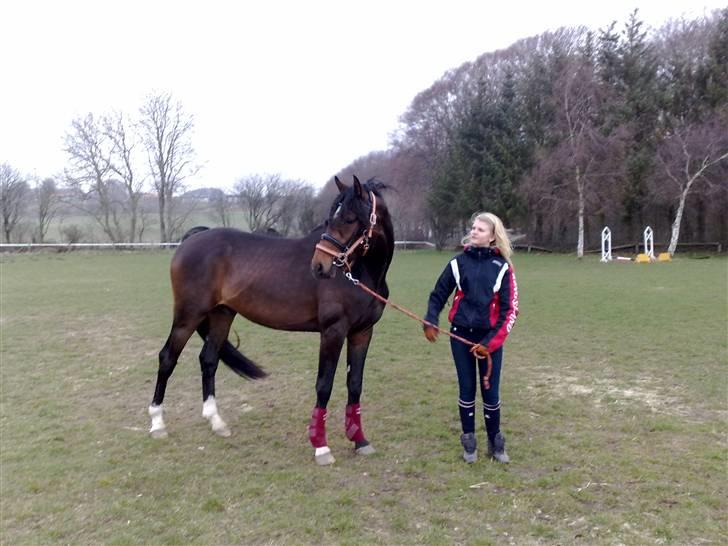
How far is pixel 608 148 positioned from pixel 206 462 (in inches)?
1222

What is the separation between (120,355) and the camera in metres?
8.42

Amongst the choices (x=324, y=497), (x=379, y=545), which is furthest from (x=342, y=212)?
(x=379, y=545)

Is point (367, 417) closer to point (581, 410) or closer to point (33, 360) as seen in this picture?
point (581, 410)

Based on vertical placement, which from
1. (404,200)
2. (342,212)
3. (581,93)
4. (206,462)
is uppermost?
(581,93)

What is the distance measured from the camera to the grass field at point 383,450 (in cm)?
331

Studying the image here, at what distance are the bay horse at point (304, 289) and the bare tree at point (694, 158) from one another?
2827cm

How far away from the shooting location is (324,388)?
4465 millimetres

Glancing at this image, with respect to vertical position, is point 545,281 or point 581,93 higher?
point 581,93

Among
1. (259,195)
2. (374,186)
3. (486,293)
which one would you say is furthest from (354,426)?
(259,195)

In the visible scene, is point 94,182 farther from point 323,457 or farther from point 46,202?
point 323,457

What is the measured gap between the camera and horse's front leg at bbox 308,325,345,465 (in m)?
4.35

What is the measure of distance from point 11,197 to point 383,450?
47.2 m

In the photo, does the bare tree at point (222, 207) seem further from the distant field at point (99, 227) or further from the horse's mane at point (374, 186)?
the horse's mane at point (374, 186)

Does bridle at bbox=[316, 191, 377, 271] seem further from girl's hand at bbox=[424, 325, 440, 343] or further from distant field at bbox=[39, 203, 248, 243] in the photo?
distant field at bbox=[39, 203, 248, 243]
